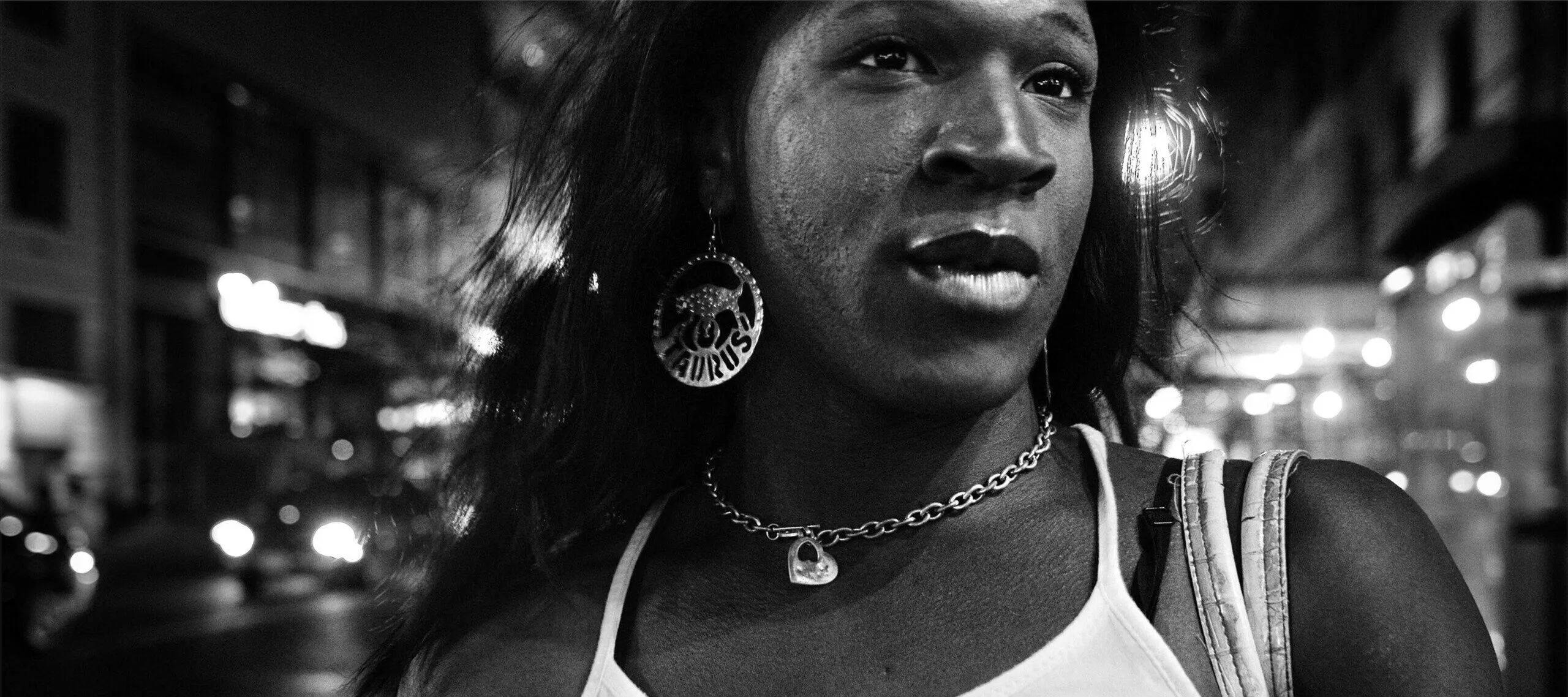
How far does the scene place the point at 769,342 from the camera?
5.30ft

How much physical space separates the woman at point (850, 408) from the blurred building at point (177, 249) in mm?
12338

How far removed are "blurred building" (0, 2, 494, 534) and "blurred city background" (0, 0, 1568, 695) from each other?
0.06 m

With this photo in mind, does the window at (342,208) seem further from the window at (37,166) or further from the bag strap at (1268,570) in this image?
the bag strap at (1268,570)

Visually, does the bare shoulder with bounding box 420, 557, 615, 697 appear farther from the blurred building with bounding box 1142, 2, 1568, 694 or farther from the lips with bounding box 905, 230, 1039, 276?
the blurred building with bounding box 1142, 2, 1568, 694

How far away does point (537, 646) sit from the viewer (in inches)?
61.1

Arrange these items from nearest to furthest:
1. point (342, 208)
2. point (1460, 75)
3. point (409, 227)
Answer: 1. point (409, 227)
2. point (1460, 75)
3. point (342, 208)

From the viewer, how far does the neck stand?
1484 millimetres

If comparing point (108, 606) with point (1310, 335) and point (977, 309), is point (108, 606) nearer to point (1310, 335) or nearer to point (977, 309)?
point (977, 309)

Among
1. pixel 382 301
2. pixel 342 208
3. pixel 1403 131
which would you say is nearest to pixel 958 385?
pixel 382 301

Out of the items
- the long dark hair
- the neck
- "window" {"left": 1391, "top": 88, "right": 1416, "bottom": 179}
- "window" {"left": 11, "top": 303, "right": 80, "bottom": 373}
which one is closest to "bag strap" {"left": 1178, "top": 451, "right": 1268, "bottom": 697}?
the neck

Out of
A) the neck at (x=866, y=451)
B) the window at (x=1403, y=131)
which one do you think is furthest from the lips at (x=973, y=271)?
the window at (x=1403, y=131)

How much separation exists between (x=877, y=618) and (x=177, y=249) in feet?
77.3

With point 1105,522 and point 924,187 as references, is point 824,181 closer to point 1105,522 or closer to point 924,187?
point 924,187

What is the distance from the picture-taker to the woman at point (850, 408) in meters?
1.30
